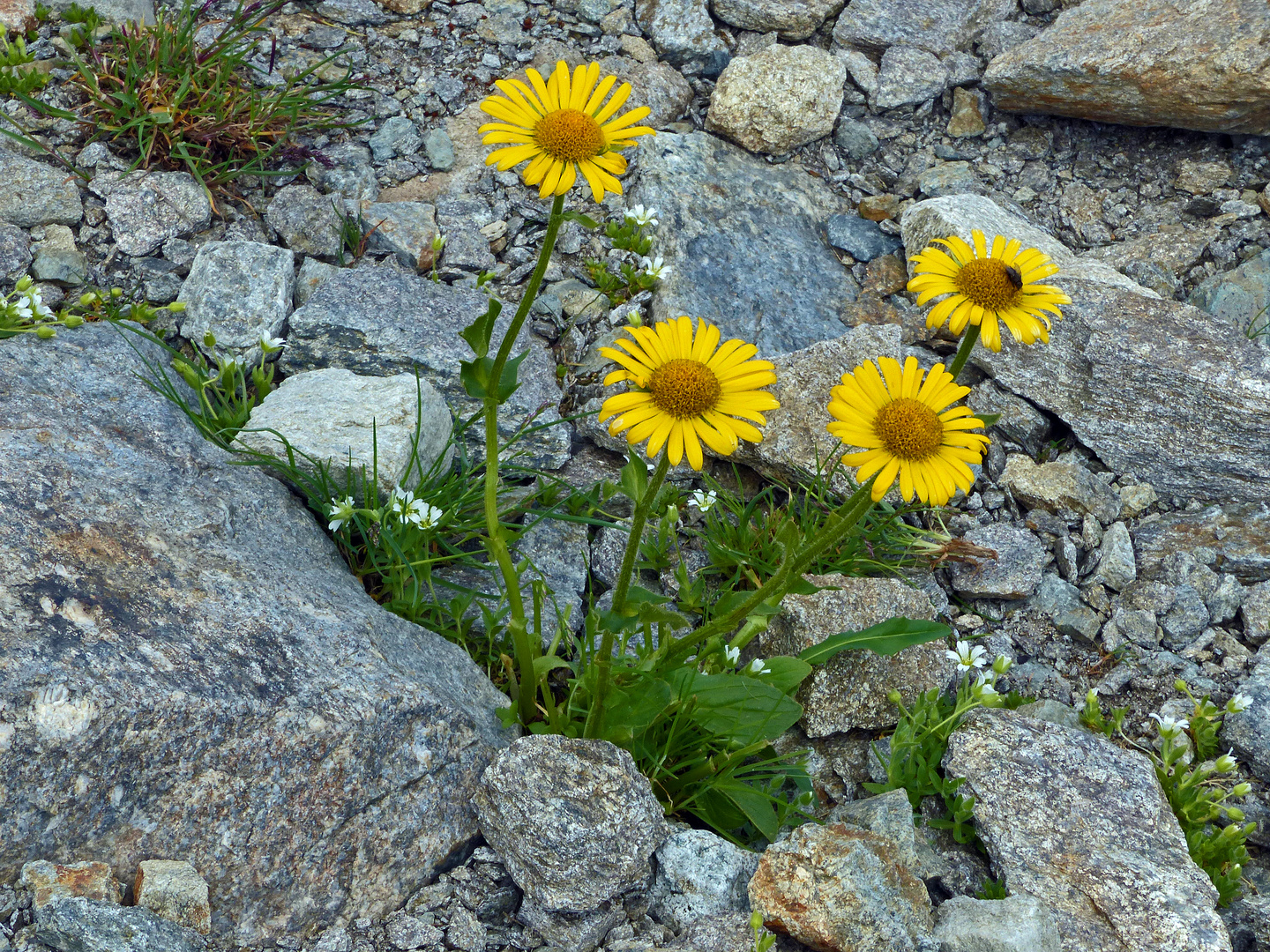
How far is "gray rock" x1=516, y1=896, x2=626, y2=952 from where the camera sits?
110 inches

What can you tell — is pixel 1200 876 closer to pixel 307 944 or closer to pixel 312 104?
pixel 307 944

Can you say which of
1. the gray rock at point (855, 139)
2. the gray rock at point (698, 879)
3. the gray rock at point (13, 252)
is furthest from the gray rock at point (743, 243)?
the gray rock at point (13, 252)

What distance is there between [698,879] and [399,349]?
2500 mm

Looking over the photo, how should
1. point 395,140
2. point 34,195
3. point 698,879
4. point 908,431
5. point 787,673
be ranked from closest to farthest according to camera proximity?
point 908,431 < point 698,879 < point 787,673 < point 34,195 < point 395,140

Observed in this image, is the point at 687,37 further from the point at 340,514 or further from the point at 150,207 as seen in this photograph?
the point at 340,514

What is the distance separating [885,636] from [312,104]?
12.7 ft

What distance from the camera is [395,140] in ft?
17.9

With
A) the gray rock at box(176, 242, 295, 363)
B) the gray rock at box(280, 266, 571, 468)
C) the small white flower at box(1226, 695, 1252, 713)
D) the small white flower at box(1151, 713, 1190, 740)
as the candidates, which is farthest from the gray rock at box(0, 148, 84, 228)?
the small white flower at box(1226, 695, 1252, 713)

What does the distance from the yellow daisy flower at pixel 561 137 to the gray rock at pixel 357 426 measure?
51.1 inches

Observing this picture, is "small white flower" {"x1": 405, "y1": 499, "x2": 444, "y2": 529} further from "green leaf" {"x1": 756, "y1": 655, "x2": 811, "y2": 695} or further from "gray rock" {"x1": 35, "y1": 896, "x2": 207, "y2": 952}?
"gray rock" {"x1": 35, "y1": 896, "x2": 207, "y2": 952}

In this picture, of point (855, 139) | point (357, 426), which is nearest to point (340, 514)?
point (357, 426)

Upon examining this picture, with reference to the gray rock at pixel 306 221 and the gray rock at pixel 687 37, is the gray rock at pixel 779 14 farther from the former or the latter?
the gray rock at pixel 306 221

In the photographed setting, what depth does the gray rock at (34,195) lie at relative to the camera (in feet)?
15.2

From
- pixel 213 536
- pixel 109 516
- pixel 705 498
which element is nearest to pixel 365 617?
pixel 213 536
